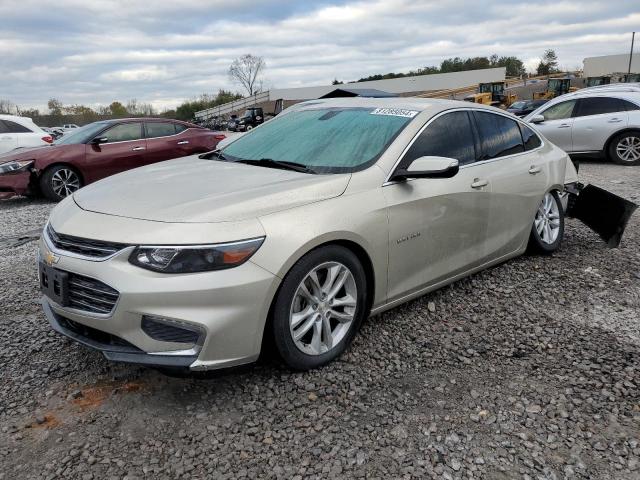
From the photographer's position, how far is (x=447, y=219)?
12.0 feet

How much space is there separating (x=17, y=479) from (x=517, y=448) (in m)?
2.20

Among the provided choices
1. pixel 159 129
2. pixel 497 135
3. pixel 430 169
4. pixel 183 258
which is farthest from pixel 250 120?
pixel 183 258

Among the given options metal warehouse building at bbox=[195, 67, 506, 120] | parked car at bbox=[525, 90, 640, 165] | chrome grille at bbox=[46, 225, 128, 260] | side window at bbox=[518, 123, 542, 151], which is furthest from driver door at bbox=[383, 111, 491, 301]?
metal warehouse building at bbox=[195, 67, 506, 120]

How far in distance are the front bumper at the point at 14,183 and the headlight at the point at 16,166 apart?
7cm

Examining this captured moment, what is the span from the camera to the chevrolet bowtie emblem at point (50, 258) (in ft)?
9.13

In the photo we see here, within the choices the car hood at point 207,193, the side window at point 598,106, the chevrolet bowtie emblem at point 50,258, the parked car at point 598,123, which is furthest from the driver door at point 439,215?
the side window at point 598,106

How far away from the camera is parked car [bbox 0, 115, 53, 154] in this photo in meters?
11.5

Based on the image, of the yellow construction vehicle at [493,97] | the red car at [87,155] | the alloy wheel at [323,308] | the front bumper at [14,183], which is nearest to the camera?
the alloy wheel at [323,308]

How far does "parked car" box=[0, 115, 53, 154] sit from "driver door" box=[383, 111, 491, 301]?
10.3 m

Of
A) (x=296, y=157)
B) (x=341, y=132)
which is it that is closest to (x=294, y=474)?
(x=296, y=157)

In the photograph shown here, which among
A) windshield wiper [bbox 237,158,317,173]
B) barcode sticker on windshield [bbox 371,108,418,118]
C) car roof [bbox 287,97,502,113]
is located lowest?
windshield wiper [bbox 237,158,317,173]

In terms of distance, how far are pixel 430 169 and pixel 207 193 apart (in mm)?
1337

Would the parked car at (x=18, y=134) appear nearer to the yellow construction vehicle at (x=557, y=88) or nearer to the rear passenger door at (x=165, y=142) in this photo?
the rear passenger door at (x=165, y=142)

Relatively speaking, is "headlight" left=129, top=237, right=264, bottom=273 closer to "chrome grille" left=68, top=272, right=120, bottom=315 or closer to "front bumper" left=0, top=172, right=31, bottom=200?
"chrome grille" left=68, top=272, right=120, bottom=315
